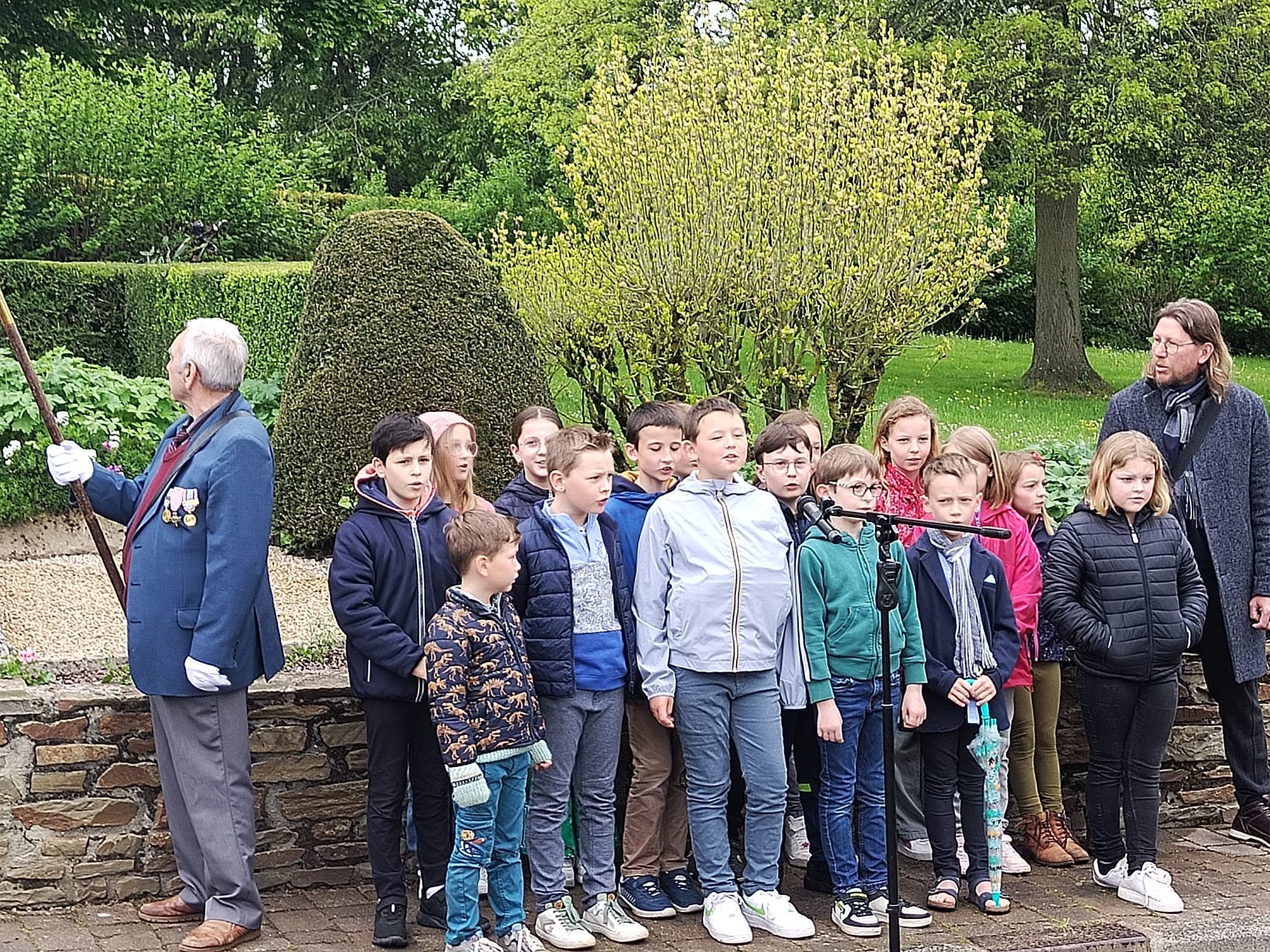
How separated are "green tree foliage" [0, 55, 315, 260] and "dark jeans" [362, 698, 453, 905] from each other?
7.64 meters

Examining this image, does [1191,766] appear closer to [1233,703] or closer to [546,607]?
[1233,703]

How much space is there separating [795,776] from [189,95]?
10.1 meters

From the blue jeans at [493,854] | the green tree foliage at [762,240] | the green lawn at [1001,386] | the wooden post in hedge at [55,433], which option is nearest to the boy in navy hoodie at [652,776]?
the blue jeans at [493,854]

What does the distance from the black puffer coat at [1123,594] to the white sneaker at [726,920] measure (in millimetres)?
1631

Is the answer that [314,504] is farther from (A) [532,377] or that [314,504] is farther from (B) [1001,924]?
(B) [1001,924]

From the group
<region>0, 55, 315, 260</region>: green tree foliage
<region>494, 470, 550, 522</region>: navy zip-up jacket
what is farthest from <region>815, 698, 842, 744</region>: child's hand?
<region>0, 55, 315, 260</region>: green tree foliage

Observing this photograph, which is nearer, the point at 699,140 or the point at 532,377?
the point at 532,377

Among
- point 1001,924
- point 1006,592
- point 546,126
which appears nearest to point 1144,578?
point 1006,592

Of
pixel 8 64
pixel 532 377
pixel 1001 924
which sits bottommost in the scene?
pixel 1001 924

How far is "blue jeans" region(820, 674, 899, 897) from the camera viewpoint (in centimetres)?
537

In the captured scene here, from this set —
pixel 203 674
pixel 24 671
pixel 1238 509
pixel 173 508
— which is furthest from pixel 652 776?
pixel 1238 509

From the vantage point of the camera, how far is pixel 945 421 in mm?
14711

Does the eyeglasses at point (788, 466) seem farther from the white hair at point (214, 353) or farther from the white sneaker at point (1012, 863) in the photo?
the white hair at point (214, 353)

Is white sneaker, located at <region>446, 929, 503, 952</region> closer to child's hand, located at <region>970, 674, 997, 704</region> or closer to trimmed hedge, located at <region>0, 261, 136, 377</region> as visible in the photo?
child's hand, located at <region>970, 674, 997, 704</region>
